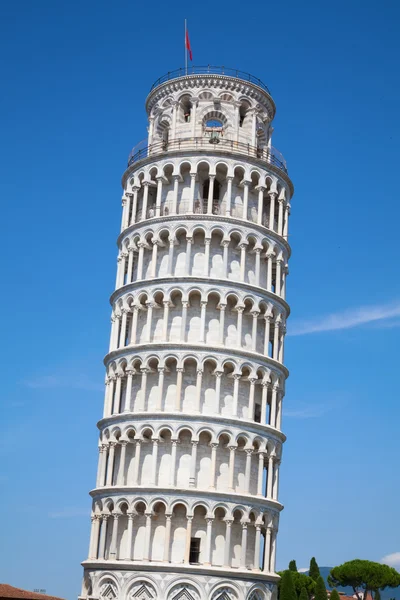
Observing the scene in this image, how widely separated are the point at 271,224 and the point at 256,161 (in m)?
4.36

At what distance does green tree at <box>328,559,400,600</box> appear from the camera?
95.2 metres

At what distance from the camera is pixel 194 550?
47469 millimetres

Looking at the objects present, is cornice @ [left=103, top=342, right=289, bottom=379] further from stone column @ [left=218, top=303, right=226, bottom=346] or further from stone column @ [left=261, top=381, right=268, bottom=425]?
stone column @ [left=261, top=381, right=268, bottom=425]

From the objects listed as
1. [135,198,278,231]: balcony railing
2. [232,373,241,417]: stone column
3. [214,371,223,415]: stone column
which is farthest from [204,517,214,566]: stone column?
[135,198,278,231]: balcony railing

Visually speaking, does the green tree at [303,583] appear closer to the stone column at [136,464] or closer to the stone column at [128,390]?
the stone column at [136,464]

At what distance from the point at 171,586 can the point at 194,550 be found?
258cm

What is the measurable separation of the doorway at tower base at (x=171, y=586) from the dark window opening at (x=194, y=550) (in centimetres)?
138

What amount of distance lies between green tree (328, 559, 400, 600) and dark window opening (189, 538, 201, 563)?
5402cm

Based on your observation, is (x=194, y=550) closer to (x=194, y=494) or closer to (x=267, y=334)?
(x=194, y=494)

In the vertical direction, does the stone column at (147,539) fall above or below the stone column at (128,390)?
below

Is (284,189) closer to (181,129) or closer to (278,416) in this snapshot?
(181,129)

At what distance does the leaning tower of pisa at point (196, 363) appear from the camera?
47406mm

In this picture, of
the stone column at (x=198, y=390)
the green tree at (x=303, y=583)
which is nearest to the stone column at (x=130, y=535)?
the stone column at (x=198, y=390)

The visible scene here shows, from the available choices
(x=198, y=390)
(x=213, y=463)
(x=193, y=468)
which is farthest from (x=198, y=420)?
(x=193, y=468)
